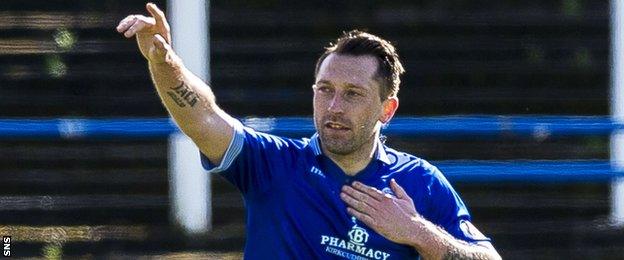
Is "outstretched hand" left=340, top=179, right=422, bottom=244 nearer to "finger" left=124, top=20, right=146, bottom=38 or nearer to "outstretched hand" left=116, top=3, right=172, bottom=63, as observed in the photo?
"outstretched hand" left=116, top=3, right=172, bottom=63

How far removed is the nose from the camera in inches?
168

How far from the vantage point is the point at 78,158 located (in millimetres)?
7297

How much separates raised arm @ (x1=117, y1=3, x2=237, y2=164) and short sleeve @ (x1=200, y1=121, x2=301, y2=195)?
29 millimetres

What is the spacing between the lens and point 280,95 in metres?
7.43

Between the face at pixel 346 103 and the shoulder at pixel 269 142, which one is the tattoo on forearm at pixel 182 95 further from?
→ the face at pixel 346 103

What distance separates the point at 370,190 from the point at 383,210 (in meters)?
0.09

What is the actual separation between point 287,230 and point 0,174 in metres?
3.32

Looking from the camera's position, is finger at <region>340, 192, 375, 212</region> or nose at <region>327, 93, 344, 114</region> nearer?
finger at <region>340, 192, 375, 212</region>

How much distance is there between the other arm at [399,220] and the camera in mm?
4121

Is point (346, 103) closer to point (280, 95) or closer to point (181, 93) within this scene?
point (181, 93)

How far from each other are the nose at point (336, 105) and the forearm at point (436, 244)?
0.39m

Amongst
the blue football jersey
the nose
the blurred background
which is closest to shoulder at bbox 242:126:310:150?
the blue football jersey

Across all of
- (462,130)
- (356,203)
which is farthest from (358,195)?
Result: (462,130)

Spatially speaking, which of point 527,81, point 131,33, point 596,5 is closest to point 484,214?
point 527,81
